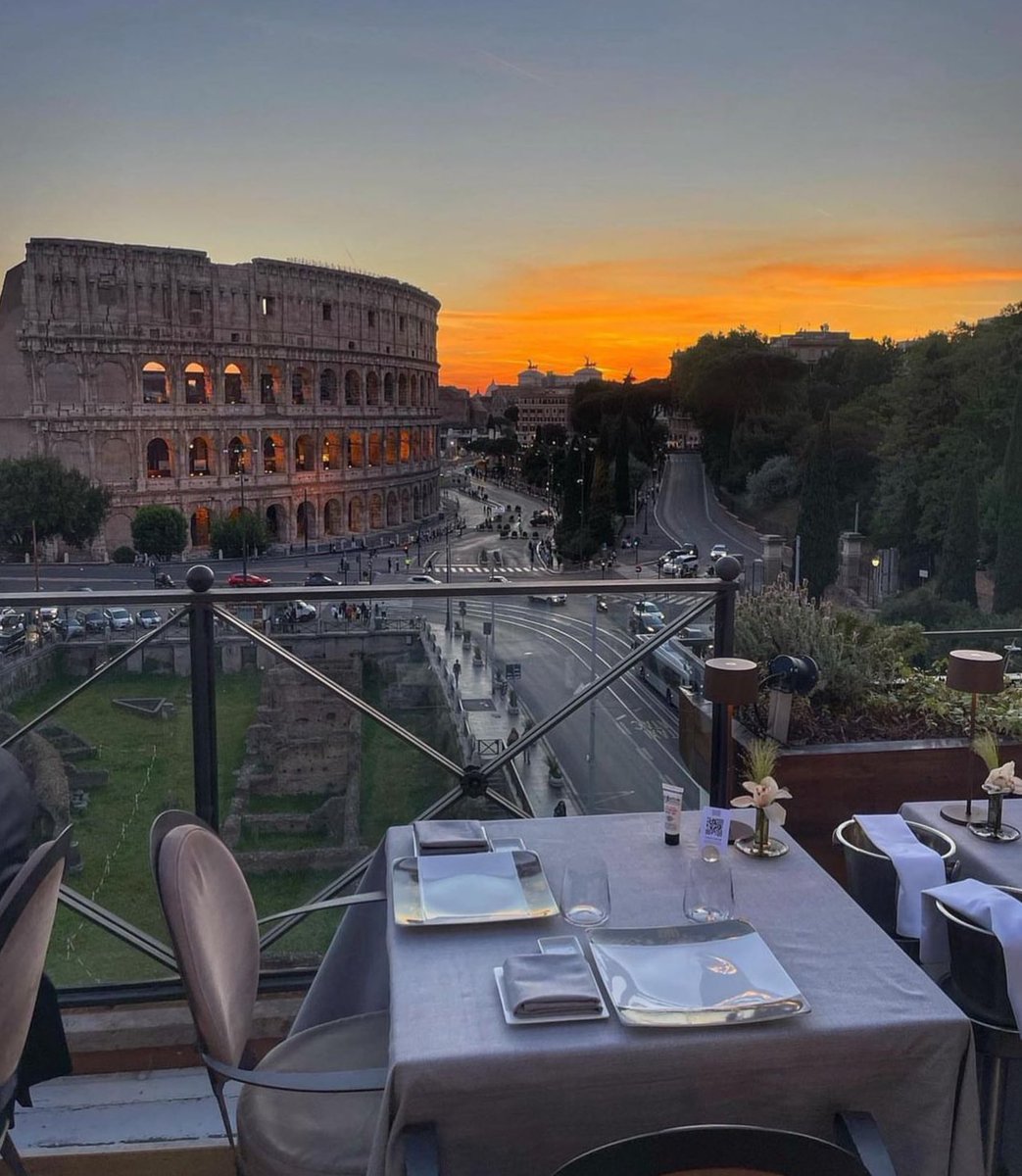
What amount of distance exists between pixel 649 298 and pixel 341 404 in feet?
69.8

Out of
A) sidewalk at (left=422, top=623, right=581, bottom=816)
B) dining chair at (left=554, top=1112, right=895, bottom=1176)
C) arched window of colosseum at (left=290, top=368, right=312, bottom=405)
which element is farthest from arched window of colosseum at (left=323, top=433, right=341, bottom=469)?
dining chair at (left=554, top=1112, right=895, bottom=1176)

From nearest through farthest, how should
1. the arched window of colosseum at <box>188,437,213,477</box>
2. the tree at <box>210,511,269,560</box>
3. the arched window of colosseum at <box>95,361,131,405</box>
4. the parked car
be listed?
the parked car
the tree at <box>210,511,269,560</box>
the arched window of colosseum at <box>95,361,131,405</box>
the arched window of colosseum at <box>188,437,213,477</box>

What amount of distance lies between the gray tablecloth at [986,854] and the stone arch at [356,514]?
48.6 m

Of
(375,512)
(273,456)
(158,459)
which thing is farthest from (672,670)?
(375,512)

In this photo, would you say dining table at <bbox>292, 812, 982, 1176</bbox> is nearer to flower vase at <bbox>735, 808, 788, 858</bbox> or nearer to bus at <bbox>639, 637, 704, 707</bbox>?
flower vase at <bbox>735, 808, 788, 858</bbox>

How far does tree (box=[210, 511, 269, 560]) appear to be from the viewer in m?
41.3

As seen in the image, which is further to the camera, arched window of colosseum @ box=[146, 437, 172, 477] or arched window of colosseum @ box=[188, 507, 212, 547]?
arched window of colosseum @ box=[188, 507, 212, 547]

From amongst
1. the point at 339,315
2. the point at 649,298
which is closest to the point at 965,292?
the point at 649,298

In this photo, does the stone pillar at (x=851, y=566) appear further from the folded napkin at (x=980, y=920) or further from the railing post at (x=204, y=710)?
the folded napkin at (x=980, y=920)

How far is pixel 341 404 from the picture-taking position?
49062 mm

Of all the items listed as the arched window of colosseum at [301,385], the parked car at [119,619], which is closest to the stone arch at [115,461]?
the arched window of colosseum at [301,385]

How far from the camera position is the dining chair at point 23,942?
125cm

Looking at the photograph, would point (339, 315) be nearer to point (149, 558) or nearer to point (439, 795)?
point (149, 558)

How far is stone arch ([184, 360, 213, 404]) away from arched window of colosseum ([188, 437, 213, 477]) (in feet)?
6.10
